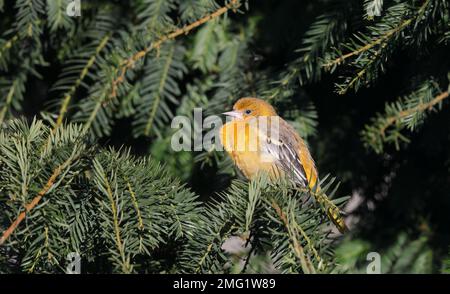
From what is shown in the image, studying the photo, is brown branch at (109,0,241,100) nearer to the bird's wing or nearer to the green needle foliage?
the green needle foliage

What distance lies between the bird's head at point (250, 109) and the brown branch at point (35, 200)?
1280mm

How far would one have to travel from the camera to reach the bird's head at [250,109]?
3.08 meters

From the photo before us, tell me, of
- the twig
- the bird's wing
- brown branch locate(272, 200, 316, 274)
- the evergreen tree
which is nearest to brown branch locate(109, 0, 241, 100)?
the evergreen tree

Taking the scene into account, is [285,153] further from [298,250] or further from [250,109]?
A: [298,250]

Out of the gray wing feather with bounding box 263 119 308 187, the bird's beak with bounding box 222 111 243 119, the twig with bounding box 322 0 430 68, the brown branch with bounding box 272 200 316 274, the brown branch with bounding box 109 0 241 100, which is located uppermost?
the brown branch with bounding box 109 0 241 100

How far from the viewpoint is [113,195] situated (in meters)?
1.98

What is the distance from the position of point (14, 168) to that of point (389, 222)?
85.2 inches

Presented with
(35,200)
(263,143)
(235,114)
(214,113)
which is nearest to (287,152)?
(263,143)

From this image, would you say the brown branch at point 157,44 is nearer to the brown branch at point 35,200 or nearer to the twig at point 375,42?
the twig at point 375,42

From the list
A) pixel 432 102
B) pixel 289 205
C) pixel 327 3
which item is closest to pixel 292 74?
pixel 327 3

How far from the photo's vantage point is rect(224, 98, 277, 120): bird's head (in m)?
3.08

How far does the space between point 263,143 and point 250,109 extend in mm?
376

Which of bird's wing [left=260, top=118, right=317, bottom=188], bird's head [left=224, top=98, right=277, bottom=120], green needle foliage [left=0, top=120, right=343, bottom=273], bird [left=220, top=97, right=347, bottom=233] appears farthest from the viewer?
bird's wing [left=260, top=118, right=317, bottom=188]

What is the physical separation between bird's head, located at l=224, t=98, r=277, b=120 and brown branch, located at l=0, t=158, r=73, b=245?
4.20 ft
